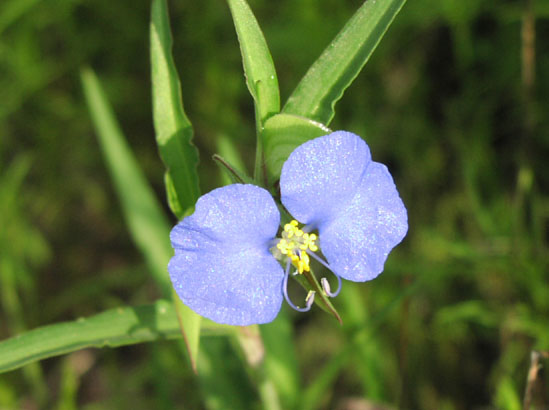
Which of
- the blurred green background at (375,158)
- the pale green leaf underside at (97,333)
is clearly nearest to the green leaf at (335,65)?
the pale green leaf underside at (97,333)

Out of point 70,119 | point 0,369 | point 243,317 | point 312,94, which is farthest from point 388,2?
point 70,119

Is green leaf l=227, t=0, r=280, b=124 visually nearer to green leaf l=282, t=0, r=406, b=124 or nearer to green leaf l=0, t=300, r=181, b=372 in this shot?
green leaf l=282, t=0, r=406, b=124

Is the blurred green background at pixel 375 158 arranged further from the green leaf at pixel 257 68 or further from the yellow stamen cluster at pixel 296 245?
the green leaf at pixel 257 68

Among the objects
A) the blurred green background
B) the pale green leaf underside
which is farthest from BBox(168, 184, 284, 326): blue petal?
the blurred green background

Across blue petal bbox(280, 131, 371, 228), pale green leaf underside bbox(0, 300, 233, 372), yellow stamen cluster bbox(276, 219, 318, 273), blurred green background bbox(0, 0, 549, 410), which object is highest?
blue petal bbox(280, 131, 371, 228)

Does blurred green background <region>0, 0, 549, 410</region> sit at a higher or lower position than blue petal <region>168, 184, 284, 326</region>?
lower

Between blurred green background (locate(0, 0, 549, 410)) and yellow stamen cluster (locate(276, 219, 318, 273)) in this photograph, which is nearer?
yellow stamen cluster (locate(276, 219, 318, 273))
